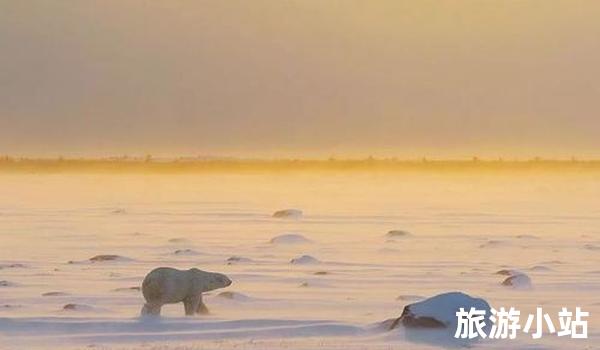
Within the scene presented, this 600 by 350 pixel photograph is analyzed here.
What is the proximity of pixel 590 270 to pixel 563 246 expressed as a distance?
566 centimetres

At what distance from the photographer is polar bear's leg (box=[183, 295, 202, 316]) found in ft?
56.1

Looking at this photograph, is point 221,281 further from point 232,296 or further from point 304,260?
point 304,260

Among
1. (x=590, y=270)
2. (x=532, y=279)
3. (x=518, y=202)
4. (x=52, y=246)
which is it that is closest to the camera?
(x=532, y=279)

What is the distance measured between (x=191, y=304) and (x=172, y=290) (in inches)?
12.6

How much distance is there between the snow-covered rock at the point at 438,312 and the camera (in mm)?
15336

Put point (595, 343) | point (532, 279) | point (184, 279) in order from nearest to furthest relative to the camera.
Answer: point (595, 343) < point (184, 279) < point (532, 279)

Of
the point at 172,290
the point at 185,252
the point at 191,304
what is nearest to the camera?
the point at 172,290

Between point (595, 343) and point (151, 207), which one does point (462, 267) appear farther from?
point (151, 207)

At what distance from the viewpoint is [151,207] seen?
4866 cm

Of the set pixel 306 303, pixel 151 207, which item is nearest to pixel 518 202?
pixel 151 207

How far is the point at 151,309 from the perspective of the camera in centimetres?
1692

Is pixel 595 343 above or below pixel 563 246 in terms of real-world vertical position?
below

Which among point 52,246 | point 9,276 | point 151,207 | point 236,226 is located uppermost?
point 151,207

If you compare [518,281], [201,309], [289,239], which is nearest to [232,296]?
[201,309]
